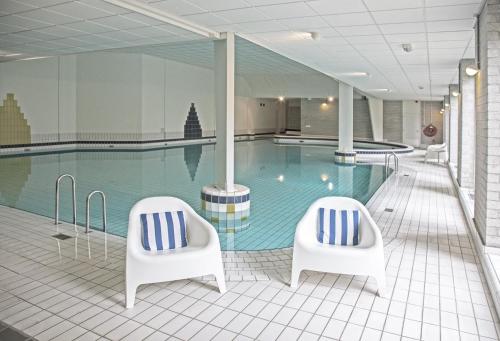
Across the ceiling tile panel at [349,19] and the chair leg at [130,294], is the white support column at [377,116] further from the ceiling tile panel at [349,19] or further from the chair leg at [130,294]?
the chair leg at [130,294]

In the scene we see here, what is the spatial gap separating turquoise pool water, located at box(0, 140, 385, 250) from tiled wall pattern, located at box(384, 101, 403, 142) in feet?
30.2

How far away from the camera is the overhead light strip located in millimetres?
4348

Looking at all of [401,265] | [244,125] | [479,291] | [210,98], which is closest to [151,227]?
[401,265]

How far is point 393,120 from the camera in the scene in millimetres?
22547

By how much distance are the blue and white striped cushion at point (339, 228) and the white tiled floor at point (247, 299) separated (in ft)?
1.07

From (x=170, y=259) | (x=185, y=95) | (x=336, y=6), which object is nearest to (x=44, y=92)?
(x=185, y=95)

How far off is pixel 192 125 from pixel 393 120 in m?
11.3

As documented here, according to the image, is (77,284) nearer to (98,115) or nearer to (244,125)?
(98,115)

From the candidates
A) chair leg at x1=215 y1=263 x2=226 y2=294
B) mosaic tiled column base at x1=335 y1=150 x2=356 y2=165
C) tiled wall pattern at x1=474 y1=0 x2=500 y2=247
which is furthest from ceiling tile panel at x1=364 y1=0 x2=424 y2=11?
mosaic tiled column base at x1=335 y1=150 x2=356 y2=165

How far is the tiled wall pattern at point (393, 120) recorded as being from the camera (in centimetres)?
2233

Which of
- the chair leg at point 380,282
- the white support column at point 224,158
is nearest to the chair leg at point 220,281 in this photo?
the chair leg at point 380,282

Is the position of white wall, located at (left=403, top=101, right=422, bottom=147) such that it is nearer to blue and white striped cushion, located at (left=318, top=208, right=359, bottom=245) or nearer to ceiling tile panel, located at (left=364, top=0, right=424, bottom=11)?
ceiling tile panel, located at (left=364, top=0, right=424, bottom=11)

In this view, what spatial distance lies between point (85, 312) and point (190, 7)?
10.6 ft

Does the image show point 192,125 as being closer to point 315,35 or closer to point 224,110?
point 224,110
